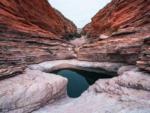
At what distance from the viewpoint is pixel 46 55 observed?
1572 centimetres

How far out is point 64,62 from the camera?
55.9ft

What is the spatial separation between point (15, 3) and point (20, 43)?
13.7 feet

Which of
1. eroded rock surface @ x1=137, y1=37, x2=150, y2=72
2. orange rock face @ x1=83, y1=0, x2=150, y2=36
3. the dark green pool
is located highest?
orange rock face @ x1=83, y1=0, x2=150, y2=36

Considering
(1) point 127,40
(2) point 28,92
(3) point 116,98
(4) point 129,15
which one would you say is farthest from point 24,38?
(4) point 129,15

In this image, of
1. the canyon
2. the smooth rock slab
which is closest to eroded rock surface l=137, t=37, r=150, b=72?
the canyon

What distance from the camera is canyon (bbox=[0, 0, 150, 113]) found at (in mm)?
7996

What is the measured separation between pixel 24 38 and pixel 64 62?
15.4ft

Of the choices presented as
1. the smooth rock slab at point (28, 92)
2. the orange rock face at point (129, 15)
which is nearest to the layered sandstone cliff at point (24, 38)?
the smooth rock slab at point (28, 92)

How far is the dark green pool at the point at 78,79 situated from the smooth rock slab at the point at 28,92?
3607 millimetres

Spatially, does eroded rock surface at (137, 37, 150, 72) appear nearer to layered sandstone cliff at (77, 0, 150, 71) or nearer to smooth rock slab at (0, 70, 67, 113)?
layered sandstone cliff at (77, 0, 150, 71)

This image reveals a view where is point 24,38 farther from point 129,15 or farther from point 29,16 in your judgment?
point 129,15

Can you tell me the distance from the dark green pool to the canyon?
58cm

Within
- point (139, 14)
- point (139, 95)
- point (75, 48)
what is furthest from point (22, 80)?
point (75, 48)

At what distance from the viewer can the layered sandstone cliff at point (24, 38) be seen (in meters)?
11.4
